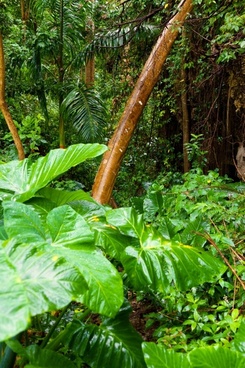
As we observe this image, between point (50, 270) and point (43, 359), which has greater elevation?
point (50, 270)

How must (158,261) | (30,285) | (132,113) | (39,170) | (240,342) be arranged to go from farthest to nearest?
(132,113), (39,170), (158,261), (240,342), (30,285)

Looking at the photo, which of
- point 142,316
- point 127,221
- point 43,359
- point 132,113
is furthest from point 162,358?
point 132,113

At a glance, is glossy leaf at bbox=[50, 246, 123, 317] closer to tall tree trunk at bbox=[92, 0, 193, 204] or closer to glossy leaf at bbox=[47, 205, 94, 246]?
glossy leaf at bbox=[47, 205, 94, 246]

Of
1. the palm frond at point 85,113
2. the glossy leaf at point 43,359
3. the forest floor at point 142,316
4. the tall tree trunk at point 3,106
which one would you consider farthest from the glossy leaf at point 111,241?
the palm frond at point 85,113

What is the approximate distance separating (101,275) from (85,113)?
13.9 feet

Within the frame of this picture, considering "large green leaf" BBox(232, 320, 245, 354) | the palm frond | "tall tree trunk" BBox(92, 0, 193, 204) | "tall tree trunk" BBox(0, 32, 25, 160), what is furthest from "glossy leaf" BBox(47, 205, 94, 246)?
Answer: the palm frond

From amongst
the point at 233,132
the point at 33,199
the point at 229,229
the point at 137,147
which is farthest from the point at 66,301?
the point at 137,147

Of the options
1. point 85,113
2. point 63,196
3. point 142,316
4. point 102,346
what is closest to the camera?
point 102,346

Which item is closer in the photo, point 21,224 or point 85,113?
point 21,224

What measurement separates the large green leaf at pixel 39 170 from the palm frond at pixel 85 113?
10.7ft

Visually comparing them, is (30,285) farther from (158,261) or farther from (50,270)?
(158,261)

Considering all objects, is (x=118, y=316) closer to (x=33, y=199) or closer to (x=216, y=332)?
(x=216, y=332)

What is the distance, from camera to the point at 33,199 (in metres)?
1.45

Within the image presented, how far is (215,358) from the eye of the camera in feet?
2.93
